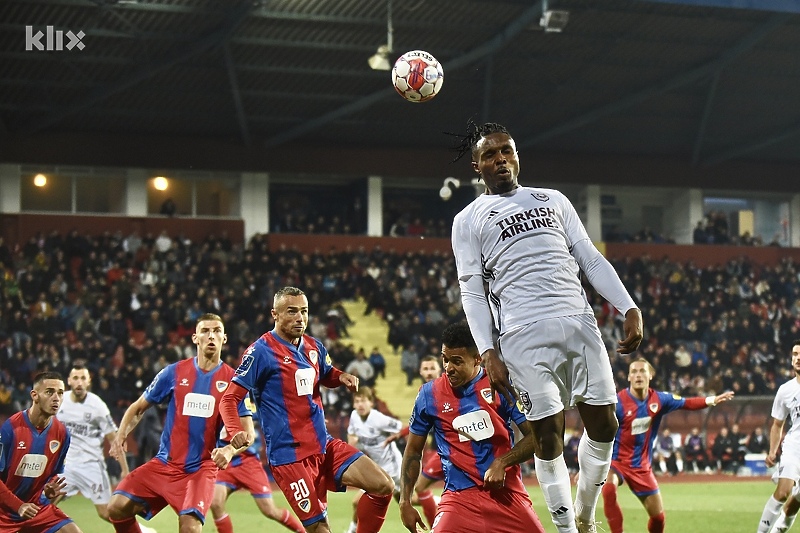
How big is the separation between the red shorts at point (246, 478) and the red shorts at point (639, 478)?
3968mm

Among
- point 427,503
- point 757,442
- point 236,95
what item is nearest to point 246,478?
point 427,503

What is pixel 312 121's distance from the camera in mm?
31688

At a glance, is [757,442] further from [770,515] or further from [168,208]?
[168,208]

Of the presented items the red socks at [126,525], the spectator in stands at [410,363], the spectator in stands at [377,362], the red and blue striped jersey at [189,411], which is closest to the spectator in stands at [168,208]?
the spectator in stands at [377,362]

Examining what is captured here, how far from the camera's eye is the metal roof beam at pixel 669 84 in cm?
2744

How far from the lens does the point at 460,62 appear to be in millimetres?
26812

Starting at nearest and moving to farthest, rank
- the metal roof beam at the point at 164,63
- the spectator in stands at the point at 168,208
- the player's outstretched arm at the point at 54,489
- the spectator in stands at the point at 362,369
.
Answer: the player's outstretched arm at the point at 54,489 < the metal roof beam at the point at 164,63 < the spectator in stands at the point at 362,369 < the spectator in stands at the point at 168,208

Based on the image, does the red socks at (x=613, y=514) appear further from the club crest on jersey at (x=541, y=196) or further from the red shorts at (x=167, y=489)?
the club crest on jersey at (x=541, y=196)

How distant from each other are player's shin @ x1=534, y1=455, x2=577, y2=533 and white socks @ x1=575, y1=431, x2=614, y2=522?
14.2 inches

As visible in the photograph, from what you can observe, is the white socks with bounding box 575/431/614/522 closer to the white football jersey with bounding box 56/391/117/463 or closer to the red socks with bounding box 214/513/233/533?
the red socks with bounding box 214/513/233/533

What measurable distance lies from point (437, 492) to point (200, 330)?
36.3 feet

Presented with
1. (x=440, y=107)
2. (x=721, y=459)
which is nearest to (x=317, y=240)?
(x=440, y=107)

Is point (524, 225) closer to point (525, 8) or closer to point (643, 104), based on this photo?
point (525, 8)

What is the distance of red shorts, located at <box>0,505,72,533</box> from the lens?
29.2ft
